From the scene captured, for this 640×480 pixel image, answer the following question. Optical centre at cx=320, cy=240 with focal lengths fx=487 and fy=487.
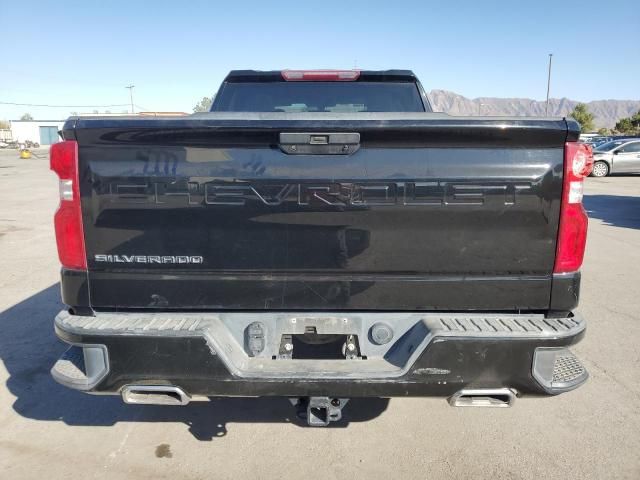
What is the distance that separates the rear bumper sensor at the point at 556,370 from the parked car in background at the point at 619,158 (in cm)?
2249

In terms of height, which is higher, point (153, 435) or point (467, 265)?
point (467, 265)

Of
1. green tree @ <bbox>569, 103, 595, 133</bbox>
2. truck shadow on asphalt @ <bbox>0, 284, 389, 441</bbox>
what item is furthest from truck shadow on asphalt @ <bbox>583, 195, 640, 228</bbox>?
green tree @ <bbox>569, 103, 595, 133</bbox>

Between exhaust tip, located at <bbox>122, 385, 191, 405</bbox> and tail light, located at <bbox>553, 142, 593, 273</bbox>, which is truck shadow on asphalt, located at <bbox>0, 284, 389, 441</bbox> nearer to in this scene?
exhaust tip, located at <bbox>122, 385, 191, 405</bbox>

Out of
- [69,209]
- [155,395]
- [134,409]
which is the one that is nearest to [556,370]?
[155,395]

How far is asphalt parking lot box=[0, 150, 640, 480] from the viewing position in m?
2.85

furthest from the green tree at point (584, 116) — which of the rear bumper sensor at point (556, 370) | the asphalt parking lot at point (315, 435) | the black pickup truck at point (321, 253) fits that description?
the black pickup truck at point (321, 253)

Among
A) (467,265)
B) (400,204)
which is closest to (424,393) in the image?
(467,265)

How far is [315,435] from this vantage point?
10.4 feet

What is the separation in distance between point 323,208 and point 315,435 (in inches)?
65.4

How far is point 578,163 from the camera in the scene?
7.50 ft

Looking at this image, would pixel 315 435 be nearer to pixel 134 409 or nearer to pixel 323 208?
pixel 134 409

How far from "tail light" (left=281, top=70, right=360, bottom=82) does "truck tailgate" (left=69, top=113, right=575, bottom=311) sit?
5.88 feet

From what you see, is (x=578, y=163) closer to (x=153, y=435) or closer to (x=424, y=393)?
(x=424, y=393)

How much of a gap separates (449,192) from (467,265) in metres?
0.37
